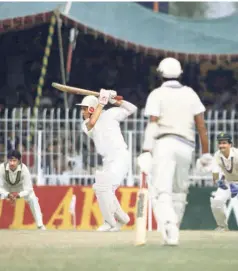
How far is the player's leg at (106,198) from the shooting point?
15.4 m

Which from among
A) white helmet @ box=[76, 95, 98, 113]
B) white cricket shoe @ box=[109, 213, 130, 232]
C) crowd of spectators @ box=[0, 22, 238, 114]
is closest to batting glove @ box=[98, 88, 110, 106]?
white helmet @ box=[76, 95, 98, 113]

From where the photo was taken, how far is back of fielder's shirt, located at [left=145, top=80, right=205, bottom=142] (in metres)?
11.4

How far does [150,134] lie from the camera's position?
37.1ft

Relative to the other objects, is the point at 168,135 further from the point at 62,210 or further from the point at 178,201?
the point at 62,210

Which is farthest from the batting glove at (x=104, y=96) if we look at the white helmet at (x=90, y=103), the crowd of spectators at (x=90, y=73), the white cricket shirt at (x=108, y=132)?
the crowd of spectators at (x=90, y=73)

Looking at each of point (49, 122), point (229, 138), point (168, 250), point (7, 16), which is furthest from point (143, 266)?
point (7, 16)

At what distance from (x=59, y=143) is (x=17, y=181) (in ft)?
6.45

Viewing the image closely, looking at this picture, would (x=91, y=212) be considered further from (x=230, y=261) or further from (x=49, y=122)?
(x=230, y=261)

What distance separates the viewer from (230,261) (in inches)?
370

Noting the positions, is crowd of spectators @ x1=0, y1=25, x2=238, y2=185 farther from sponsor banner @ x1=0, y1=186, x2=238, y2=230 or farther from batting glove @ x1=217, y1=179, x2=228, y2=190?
batting glove @ x1=217, y1=179, x2=228, y2=190

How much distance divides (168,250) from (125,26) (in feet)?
43.8

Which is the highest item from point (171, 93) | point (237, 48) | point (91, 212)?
point (237, 48)

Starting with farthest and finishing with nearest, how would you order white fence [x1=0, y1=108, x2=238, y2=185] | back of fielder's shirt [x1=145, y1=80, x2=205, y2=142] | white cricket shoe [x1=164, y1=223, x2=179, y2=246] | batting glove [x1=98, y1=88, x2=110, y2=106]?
white fence [x1=0, y1=108, x2=238, y2=185] → batting glove [x1=98, y1=88, x2=110, y2=106] → back of fielder's shirt [x1=145, y1=80, x2=205, y2=142] → white cricket shoe [x1=164, y1=223, x2=179, y2=246]

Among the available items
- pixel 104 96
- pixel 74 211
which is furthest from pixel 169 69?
pixel 74 211
